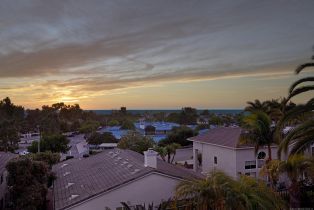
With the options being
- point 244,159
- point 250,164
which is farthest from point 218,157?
point 250,164

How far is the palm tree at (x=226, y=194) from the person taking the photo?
1451 cm

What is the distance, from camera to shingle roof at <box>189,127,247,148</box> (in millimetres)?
33938

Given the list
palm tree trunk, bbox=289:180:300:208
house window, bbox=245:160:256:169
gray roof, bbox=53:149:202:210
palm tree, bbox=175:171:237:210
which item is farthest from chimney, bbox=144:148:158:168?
house window, bbox=245:160:256:169

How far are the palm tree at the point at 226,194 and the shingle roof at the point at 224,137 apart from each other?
17.5m

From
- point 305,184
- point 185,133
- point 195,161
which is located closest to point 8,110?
point 185,133

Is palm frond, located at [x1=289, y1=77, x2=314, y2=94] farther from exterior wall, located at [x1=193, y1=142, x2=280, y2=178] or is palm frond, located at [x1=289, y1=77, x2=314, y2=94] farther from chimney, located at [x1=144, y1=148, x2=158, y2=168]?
exterior wall, located at [x1=193, y1=142, x2=280, y2=178]

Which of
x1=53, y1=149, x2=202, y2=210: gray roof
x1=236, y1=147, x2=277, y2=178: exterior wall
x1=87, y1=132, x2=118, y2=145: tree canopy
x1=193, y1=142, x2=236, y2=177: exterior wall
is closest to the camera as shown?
x1=53, y1=149, x2=202, y2=210: gray roof

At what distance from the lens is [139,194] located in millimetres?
20797

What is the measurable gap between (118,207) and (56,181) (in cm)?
961

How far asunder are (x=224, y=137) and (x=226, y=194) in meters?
22.5

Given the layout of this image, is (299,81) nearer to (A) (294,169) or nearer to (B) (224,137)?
(A) (294,169)

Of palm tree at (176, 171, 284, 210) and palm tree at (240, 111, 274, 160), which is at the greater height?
palm tree at (240, 111, 274, 160)

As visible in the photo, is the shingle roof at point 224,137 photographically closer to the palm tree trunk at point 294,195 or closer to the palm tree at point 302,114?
the palm tree trunk at point 294,195

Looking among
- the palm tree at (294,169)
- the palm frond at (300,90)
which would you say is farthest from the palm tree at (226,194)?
the palm tree at (294,169)
